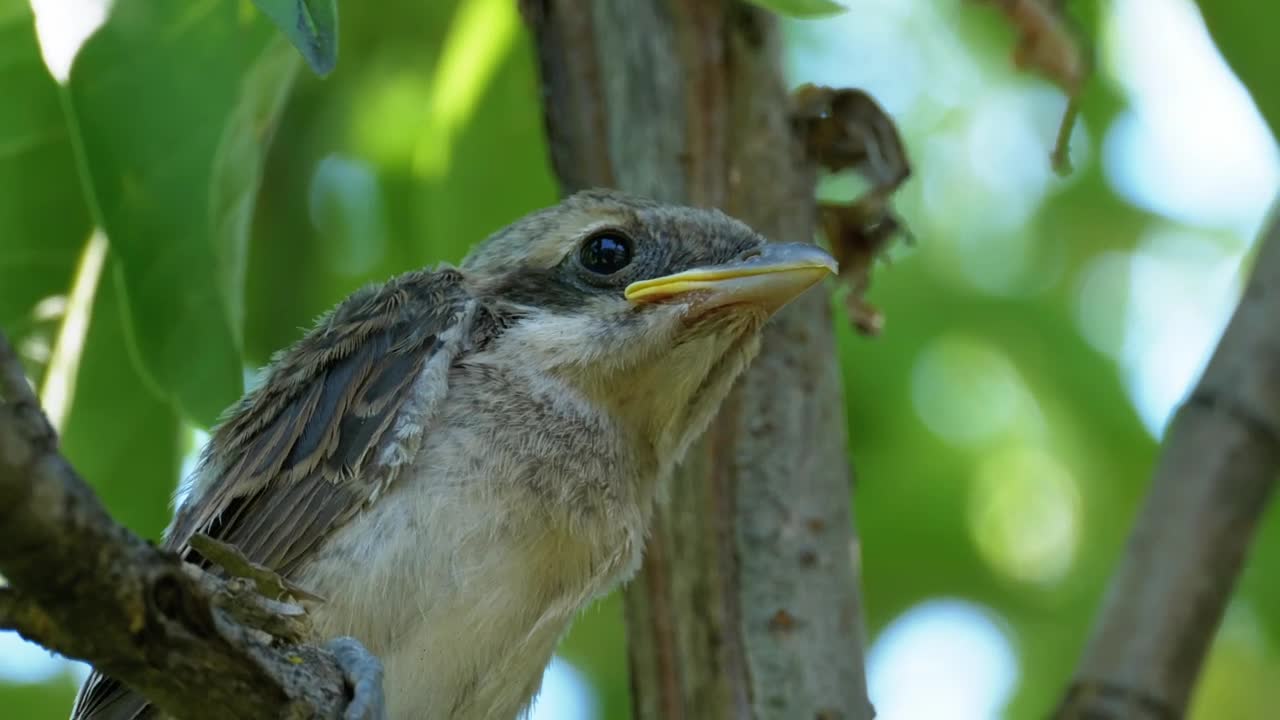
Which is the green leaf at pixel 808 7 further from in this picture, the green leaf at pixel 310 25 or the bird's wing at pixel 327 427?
the bird's wing at pixel 327 427

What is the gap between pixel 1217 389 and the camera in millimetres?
4129

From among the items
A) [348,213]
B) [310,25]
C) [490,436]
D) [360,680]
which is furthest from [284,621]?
[348,213]

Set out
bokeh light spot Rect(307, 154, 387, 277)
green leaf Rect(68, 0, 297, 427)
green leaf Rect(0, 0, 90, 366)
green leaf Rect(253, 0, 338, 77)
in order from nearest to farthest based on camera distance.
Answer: green leaf Rect(253, 0, 338, 77)
green leaf Rect(68, 0, 297, 427)
green leaf Rect(0, 0, 90, 366)
bokeh light spot Rect(307, 154, 387, 277)

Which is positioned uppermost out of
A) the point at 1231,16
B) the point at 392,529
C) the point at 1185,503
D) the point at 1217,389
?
the point at 1231,16

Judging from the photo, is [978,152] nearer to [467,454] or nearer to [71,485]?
[467,454]

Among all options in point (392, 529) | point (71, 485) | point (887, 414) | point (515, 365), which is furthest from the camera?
point (887, 414)

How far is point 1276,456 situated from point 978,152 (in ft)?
8.68

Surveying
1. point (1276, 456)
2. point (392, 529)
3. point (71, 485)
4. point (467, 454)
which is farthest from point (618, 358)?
point (71, 485)

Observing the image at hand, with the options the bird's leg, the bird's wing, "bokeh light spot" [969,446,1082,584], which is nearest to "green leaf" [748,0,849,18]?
the bird's wing

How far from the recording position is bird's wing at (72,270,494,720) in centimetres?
341

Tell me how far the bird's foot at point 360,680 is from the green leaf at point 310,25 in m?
0.98

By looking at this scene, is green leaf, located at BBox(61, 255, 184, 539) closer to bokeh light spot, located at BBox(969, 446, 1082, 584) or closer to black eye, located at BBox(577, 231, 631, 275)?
black eye, located at BBox(577, 231, 631, 275)

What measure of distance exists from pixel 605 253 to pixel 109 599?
2.24 m

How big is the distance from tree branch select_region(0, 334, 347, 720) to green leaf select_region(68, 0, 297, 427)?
1395mm
